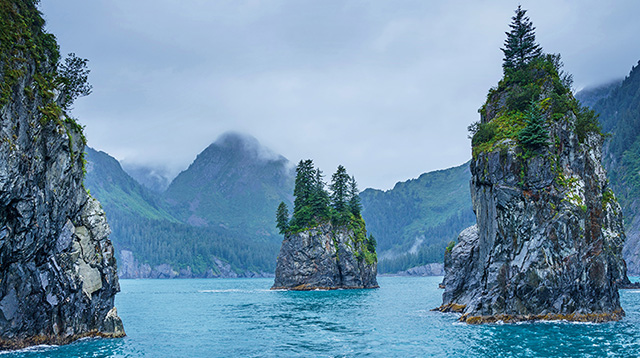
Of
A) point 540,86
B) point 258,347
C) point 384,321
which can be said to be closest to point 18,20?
point 258,347

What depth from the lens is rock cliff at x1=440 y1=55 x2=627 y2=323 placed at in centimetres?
4619

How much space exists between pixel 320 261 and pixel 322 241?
5422 mm

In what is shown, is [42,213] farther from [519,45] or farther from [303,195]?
[303,195]

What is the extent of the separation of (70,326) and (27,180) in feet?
43.0

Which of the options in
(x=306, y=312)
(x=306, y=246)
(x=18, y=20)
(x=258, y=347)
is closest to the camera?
(x=18, y=20)

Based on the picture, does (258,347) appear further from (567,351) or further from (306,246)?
(306,246)

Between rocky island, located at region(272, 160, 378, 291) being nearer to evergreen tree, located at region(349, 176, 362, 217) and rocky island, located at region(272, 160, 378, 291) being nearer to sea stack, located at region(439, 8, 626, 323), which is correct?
evergreen tree, located at region(349, 176, 362, 217)

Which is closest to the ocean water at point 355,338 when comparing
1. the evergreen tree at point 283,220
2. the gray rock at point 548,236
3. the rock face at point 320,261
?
the gray rock at point 548,236

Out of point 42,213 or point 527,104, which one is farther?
point 527,104

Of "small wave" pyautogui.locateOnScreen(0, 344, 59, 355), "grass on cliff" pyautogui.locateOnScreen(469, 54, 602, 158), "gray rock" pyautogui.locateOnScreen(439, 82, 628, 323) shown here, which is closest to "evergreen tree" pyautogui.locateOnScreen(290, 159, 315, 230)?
"grass on cliff" pyautogui.locateOnScreen(469, 54, 602, 158)

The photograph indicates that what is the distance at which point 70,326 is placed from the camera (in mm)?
36469

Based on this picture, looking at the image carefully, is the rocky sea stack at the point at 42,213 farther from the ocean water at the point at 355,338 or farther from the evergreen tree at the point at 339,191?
the evergreen tree at the point at 339,191

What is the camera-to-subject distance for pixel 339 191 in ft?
435

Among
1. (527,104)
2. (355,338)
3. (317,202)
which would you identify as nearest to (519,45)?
(527,104)
